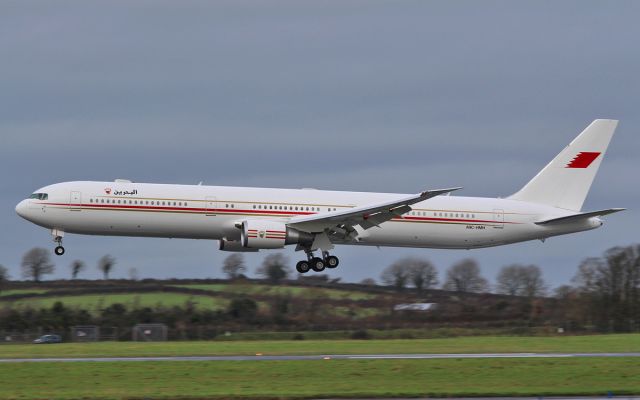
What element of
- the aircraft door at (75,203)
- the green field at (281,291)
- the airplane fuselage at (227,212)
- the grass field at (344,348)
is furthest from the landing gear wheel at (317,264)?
the green field at (281,291)

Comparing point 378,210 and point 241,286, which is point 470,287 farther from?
point 378,210

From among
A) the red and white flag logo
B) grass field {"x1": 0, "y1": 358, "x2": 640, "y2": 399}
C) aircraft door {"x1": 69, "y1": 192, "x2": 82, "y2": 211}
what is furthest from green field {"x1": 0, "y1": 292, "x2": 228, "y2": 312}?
grass field {"x1": 0, "y1": 358, "x2": 640, "y2": 399}

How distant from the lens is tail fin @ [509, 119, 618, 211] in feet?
199

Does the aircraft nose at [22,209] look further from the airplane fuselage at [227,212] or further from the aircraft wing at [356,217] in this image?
the aircraft wing at [356,217]

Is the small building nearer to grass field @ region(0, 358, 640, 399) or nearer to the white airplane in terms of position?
the white airplane

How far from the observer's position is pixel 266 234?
5281 centimetres

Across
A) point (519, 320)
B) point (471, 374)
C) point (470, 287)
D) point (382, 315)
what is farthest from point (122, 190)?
point (470, 287)

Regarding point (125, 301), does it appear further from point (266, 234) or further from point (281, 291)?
point (266, 234)

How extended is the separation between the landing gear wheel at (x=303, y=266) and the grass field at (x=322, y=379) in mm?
15773

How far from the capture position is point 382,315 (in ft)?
244

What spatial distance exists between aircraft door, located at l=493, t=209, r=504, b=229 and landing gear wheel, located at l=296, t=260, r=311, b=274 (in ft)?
32.8

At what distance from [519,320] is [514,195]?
1560 centimetres

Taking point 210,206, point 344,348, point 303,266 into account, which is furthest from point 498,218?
point 210,206

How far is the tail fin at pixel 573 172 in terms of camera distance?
60.6 m
